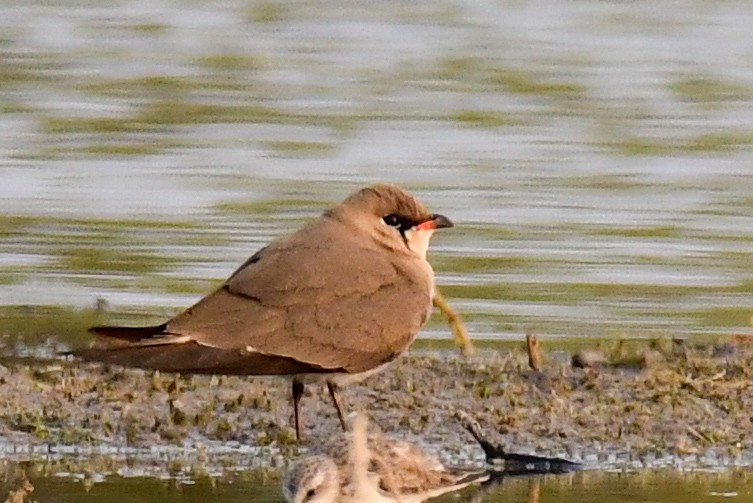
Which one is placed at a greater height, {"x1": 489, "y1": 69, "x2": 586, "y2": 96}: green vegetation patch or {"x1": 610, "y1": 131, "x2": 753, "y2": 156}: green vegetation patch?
{"x1": 489, "y1": 69, "x2": 586, "y2": 96}: green vegetation patch

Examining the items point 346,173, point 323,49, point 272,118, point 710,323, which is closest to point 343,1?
point 323,49

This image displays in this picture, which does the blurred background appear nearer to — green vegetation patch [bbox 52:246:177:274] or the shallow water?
green vegetation patch [bbox 52:246:177:274]

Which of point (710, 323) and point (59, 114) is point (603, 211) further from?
point (59, 114)

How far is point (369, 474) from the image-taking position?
8.67 meters

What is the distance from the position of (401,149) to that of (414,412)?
622 centimetres

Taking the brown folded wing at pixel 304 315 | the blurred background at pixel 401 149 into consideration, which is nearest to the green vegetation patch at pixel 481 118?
the blurred background at pixel 401 149

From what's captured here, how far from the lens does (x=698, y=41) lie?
20688 millimetres

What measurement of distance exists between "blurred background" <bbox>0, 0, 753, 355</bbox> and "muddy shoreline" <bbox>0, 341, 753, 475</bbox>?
994mm

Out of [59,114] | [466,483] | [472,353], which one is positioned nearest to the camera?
[466,483]

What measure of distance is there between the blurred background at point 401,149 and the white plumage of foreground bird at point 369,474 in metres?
2.59

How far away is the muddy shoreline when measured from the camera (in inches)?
372

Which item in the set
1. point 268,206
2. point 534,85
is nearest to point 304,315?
point 268,206

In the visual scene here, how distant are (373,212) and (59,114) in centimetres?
754

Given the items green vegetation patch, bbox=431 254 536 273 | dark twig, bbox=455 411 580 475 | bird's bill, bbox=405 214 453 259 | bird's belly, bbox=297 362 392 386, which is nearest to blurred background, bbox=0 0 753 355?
green vegetation patch, bbox=431 254 536 273
